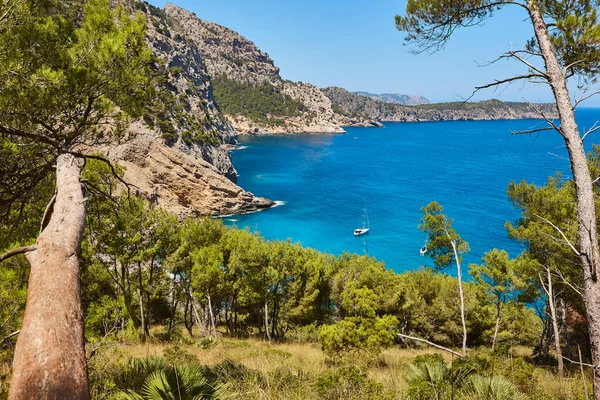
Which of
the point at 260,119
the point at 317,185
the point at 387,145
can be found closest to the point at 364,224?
the point at 317,185

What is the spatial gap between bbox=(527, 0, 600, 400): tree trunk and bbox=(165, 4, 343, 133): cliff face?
138 meters

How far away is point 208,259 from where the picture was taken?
16391mm

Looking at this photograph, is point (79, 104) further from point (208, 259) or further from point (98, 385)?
point (208, 259)

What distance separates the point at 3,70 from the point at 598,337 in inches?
317

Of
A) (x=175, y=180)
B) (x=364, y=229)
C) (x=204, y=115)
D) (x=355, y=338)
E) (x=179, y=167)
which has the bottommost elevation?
(x=364, y=229)

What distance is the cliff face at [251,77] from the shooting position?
145875 mm

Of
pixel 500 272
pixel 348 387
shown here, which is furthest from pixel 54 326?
pixel 500 272

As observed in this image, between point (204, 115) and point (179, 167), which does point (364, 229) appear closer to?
point (179, 167)

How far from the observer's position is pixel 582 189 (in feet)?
14.0

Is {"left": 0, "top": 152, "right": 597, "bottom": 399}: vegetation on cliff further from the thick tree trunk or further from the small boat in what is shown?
the small boat

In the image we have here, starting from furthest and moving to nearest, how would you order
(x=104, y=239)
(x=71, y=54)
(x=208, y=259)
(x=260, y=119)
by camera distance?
(x=260, y=119) → (x=208, y=259) → (x=104, y=239) → (x=71, y=54)

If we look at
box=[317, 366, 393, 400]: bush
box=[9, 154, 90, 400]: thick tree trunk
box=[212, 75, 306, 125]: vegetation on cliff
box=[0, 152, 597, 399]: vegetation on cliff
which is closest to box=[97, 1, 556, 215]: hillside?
box=[212, 75, 306, 125]: vegetation on cliff

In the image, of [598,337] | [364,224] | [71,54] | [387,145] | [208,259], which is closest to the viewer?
[598,337]

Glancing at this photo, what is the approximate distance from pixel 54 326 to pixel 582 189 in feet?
18.3
